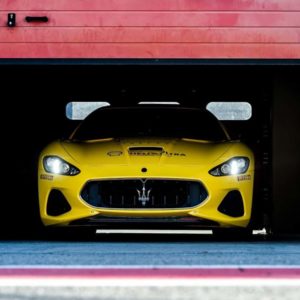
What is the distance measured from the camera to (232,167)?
31.0 ft

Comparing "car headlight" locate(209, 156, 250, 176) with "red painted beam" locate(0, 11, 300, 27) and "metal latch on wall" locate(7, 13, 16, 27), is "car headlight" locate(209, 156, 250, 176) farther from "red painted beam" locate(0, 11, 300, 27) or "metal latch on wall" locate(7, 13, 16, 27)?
"metal latch on wall" locate(7, 13, 16, 27)

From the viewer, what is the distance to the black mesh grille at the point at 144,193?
9.17m

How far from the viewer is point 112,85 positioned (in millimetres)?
13648

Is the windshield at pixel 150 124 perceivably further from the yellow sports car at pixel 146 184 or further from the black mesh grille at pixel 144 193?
the black mesh grille at pixel 144 193

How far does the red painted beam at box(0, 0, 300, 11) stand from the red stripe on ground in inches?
198

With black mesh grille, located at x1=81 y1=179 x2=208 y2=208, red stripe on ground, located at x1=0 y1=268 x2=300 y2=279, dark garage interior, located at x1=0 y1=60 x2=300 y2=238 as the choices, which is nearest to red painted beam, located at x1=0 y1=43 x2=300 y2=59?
black mesh grille, located at x1=81 y1=179 x2=208 y2=208

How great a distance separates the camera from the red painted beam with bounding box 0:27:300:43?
393 inches

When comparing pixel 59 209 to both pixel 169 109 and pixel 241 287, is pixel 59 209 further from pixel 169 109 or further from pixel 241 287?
pixel 241 287

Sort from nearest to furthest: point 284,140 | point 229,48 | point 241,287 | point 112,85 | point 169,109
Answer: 1. point 241,287
2. point 229,48
3. point 169,109
4. point 284,140
5. point 112,85

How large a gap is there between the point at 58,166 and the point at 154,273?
4.57m

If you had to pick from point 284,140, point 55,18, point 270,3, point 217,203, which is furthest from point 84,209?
point 284,140

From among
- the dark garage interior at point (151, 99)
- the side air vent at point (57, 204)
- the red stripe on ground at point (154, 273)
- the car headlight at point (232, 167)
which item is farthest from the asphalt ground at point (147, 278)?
the dark garage interior at point (151, 99)

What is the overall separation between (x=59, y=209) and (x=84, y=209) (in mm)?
336

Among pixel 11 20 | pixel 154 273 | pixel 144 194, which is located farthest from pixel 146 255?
pixel 11 20
